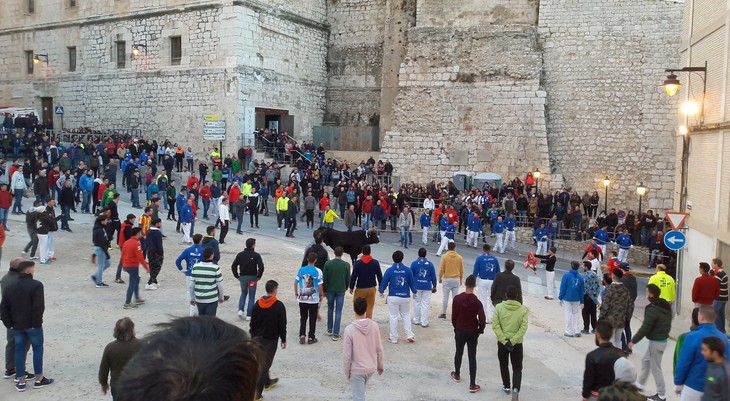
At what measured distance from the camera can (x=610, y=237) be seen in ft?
80.1

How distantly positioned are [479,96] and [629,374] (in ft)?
81.9

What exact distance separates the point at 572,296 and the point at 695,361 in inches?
201

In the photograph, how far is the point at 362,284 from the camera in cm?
1099

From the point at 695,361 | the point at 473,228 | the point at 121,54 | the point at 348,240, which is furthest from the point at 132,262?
the point at 121,54

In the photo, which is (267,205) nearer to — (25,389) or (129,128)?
(129,128)

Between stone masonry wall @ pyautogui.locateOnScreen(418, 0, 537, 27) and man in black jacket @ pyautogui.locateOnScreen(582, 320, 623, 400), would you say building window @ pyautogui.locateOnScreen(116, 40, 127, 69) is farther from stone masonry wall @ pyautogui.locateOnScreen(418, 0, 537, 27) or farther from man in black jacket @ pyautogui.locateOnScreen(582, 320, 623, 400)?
man in black jacket @ pyautogui.locateOnScreen(582, 320, 623, 400)

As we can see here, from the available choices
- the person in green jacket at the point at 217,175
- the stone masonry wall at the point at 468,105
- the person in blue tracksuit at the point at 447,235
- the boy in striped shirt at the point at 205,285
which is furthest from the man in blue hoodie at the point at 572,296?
the stone masonry wall at the point at 468,105

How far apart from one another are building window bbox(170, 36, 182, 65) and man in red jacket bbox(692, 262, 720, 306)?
1054 inches

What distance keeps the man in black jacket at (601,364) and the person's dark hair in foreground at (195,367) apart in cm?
545

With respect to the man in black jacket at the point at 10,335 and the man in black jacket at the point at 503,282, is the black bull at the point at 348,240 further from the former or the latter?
the man in black jacket at the point at 10,335

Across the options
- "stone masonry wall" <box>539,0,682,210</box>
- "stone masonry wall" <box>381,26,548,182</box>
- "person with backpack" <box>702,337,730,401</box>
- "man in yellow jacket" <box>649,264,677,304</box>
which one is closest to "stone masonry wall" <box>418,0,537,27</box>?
"stone masonry wall" <box>381,26,548,182</box>

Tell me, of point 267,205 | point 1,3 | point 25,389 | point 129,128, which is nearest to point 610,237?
point 267,205

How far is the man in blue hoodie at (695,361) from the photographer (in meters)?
6.76

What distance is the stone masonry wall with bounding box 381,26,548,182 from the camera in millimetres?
29109
